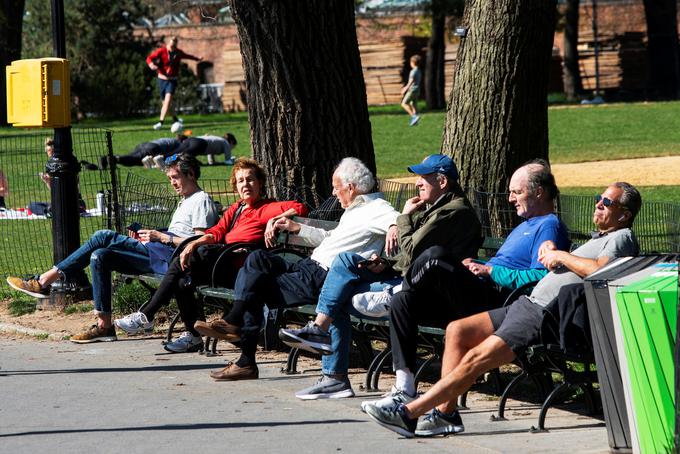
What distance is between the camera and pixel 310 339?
702cm

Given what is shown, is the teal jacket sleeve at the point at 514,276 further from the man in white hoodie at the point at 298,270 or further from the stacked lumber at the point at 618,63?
the stacked lumber at the point at 618,63

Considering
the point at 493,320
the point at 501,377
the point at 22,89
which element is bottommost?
the point at 501,377

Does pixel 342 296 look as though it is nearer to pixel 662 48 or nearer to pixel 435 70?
pixel 435 70

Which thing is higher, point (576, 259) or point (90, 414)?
point (576, 259)

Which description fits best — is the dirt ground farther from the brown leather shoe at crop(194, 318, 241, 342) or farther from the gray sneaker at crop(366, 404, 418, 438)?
the gray sneaker at crop(366, 404, 418, 438)

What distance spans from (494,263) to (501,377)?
0.88 metres

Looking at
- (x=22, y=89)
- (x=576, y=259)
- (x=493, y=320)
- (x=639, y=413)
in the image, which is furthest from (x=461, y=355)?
(x=22, y=89)

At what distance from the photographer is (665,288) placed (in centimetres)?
510

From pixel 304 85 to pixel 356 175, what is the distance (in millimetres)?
2354

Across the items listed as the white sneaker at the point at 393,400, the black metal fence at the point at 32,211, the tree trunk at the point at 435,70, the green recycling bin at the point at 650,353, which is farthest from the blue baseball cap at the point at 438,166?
the tree trunk at the point at 435,70

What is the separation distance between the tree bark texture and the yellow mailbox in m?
3.20

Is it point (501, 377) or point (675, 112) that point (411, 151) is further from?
point (501, 377)

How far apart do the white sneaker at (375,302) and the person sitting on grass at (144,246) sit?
2207mm

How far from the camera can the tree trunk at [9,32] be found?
3659 centimetres
